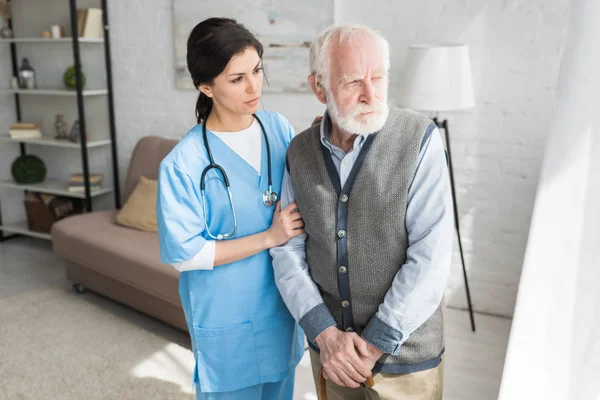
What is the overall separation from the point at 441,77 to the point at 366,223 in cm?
154

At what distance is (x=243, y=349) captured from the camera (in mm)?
1432

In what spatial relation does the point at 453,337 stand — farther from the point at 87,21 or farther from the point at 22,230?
the point at 22,230

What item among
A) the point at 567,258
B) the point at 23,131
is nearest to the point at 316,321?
the point at 567,258

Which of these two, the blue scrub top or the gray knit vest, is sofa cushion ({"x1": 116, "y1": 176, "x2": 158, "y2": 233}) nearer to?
the blue scrub top

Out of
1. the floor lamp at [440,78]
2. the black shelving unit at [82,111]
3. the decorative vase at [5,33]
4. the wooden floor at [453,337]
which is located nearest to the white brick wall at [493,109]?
the wooden floor at [453,337]

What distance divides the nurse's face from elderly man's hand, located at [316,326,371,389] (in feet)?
1.93

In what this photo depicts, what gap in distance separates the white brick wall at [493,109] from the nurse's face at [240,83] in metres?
1.80

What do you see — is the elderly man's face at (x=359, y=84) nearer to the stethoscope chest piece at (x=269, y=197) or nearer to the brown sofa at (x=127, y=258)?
the stethoscope chest piece at (x=269, y=197)

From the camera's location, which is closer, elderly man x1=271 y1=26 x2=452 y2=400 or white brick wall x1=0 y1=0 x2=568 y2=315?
elderly man x1=271 y1=26 x2=452 y2=400

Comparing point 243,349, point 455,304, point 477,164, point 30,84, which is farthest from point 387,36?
point 30,84

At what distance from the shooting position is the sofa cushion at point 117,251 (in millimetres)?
2836

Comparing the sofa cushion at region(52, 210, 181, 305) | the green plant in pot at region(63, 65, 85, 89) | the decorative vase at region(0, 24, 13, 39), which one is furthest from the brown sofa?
the decorative vase at region(0, 24, 13, 39)

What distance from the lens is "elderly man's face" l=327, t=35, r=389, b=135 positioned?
3.81 feet

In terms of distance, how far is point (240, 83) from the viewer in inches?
52.3
